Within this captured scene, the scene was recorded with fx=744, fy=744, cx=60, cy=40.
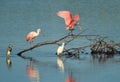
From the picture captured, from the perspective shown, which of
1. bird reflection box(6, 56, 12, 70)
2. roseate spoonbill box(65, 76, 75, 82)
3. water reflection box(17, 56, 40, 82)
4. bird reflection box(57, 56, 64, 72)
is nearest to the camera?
roseate spoonbill box(65, 76, 75, 82)

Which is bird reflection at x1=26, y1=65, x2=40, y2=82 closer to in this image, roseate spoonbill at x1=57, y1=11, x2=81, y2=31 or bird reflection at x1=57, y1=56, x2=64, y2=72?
bird reflection at x1=57, y1=56, x2=64, y2=72

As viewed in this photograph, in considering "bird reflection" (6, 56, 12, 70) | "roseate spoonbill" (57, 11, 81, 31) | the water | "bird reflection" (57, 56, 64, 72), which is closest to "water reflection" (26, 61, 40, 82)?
the water

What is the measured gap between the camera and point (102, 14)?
29.1m

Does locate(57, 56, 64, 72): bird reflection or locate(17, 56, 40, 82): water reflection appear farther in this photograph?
locate(57, 56, 64, 72): bird reflection

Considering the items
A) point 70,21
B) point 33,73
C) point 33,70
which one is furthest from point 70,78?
point 70,21

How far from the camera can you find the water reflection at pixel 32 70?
1444 centimetres

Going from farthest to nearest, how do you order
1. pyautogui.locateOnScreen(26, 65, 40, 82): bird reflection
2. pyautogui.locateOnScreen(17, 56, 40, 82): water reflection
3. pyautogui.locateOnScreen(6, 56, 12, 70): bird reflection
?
pyautogui.locateOnScreen(6, 56, 12, 70): bird reflection, pyautogui.locateOnScreen(17, 56, 40, 82): water reflection, pyautogui.locateOnScreen(26, 65, 40, 82): bird reflection

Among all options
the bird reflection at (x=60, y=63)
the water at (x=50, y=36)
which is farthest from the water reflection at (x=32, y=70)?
the bird reflection at (x=60, y=63)

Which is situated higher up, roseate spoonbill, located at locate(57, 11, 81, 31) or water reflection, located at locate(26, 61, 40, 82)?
roseate spoonbill, located at locate(57, 11, 81, 31)

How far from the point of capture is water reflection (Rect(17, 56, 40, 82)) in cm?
1444

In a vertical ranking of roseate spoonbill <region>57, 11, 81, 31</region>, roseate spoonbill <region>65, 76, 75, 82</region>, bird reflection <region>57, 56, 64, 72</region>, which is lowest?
roseate spoonbill <region>65, 76, 75, 82</region>

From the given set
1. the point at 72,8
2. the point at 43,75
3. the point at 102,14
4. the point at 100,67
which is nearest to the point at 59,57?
the point at 100,67

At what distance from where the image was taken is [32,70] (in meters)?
15.6

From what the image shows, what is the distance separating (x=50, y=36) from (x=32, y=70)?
20.4 feet
